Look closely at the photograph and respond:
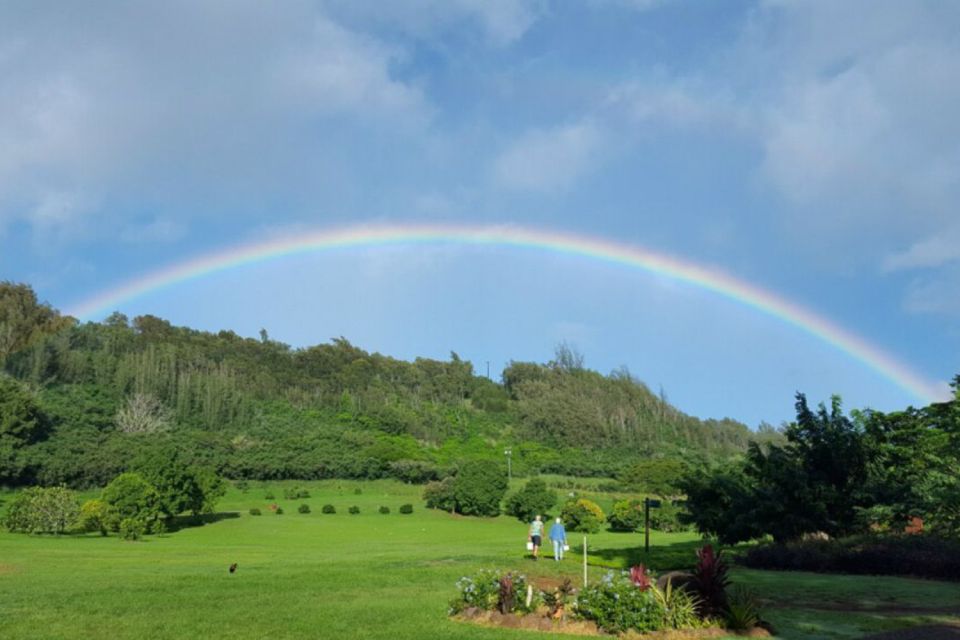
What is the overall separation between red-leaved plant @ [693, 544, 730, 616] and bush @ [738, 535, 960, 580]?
41.3 feet

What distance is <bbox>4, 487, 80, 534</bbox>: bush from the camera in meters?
50.9

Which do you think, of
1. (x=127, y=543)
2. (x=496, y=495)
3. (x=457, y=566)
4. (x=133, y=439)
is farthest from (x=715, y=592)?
(x=133, y=439)

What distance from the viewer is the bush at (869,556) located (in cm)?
2411

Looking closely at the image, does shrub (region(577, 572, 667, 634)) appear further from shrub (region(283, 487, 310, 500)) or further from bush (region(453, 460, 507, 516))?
shrub (region(283, 487, 310, 500))

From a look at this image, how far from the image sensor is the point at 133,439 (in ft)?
319

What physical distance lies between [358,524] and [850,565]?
46170 millimetres

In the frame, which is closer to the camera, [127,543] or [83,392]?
[127,543]

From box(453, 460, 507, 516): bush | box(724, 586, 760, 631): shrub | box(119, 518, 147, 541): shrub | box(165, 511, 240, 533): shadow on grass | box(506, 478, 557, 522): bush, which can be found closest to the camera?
box(724, 586, 760, 631): shrub

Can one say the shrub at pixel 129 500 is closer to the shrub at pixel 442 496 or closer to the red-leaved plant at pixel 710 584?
the shrub at pixel 442 496

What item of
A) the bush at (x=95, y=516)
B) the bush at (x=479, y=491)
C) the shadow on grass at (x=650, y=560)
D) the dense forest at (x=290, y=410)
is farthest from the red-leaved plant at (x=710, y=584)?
the dense forest at (x=290, y=410)

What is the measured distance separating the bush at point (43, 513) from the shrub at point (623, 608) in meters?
47.3

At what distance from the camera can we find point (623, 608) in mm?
13820

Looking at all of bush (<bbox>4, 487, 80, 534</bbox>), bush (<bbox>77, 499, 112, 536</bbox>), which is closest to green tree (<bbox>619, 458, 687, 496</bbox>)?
bush (<bbox>77, 499, 112, 536</bbox>)

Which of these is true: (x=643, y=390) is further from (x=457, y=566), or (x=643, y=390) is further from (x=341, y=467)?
(x=457, y=566)
